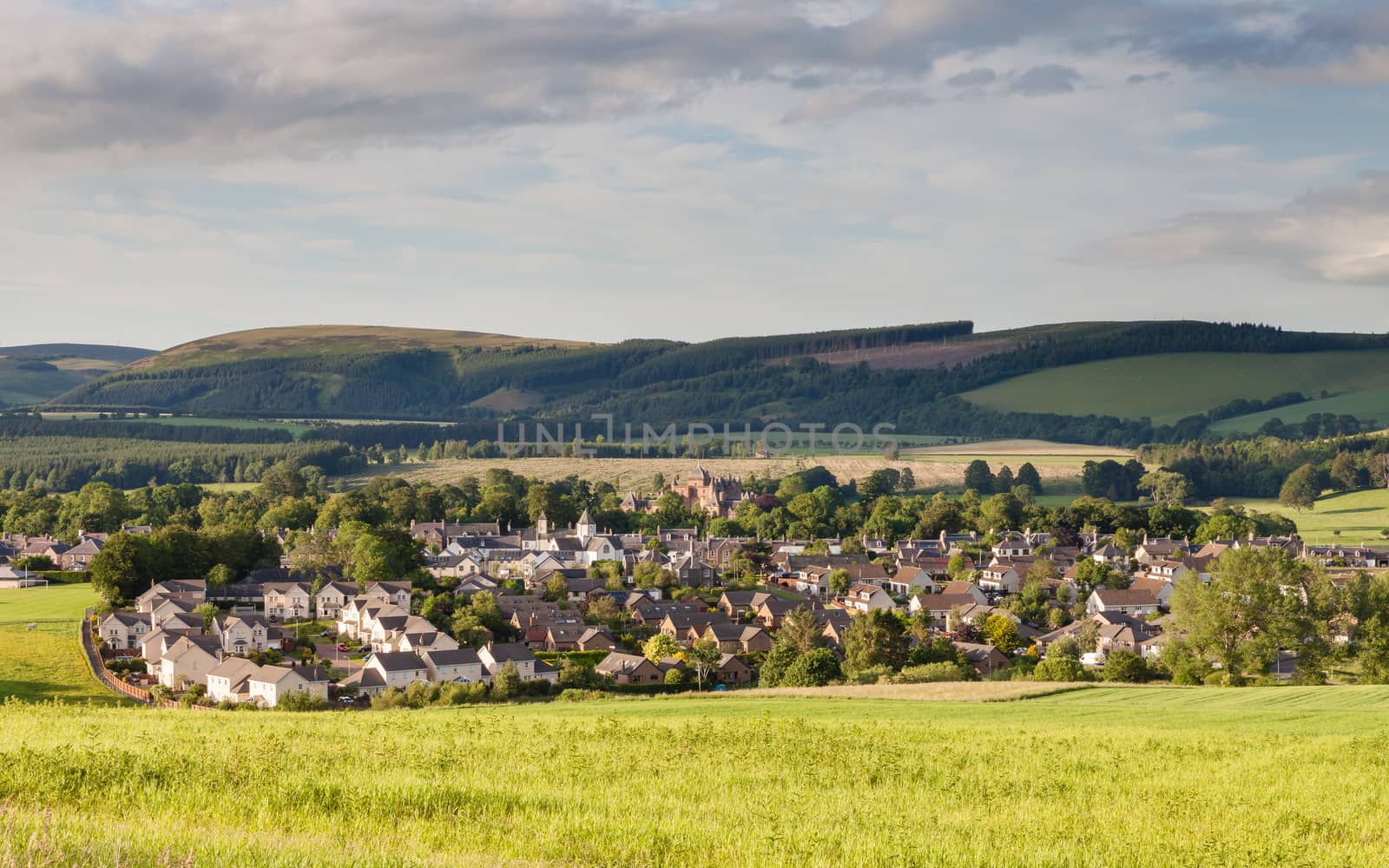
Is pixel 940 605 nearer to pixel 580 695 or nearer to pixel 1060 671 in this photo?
pixel 1060 671

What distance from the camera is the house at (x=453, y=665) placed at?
53781mm

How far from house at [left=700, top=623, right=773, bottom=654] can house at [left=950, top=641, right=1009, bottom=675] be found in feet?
32.3

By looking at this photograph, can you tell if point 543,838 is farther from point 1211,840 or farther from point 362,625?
point 362,625

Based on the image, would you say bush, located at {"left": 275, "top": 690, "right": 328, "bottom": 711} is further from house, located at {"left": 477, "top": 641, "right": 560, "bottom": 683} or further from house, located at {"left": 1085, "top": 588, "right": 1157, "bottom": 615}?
house, located at {"left": 1085, "top": 588, "right": 1157, "bottom": 615}

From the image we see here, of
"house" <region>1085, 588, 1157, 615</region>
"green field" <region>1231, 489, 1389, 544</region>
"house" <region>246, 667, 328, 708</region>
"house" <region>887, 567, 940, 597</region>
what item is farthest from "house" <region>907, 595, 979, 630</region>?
"green field" <region>1231, 489, 1389, 544</region>

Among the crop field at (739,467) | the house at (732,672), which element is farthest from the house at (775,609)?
the crop field at (739,467)

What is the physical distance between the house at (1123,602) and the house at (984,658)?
52.2ft

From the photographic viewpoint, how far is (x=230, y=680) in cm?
5119

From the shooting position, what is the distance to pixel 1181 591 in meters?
54.7

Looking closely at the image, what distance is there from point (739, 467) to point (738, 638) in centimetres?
10326

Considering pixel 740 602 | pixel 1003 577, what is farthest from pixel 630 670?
pixel 1003 577

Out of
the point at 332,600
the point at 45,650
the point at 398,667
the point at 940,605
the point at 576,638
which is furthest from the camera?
the point at 940,605

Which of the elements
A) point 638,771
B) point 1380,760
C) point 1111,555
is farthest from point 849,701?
point 1111,555

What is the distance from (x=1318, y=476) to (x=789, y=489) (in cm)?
6241
